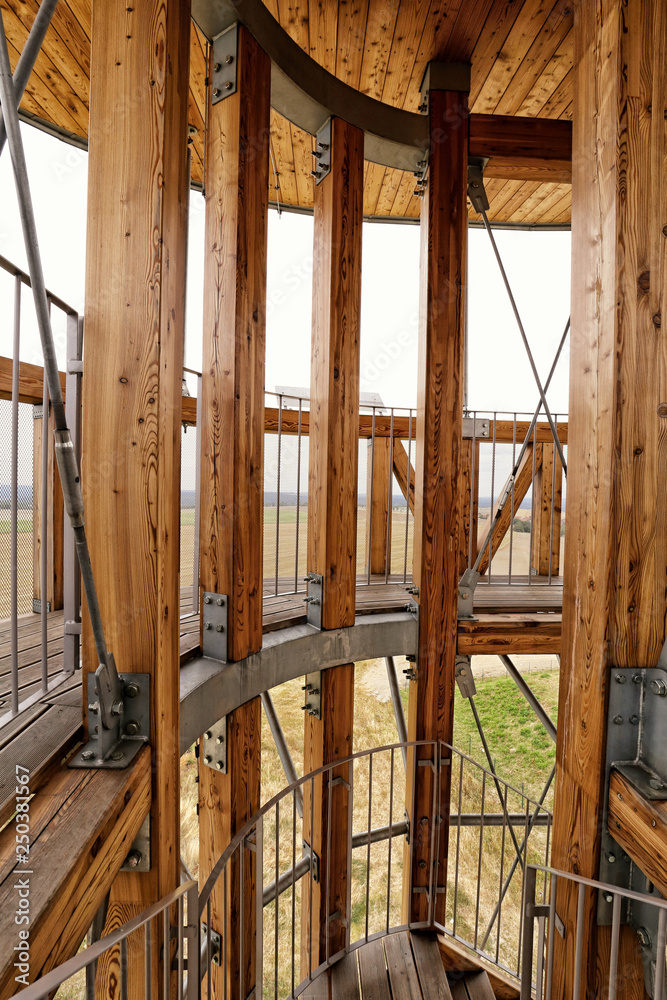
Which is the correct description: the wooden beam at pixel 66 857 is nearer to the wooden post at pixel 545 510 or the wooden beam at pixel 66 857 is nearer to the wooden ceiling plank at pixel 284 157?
the wooden ceiling plank at pixel 284 157

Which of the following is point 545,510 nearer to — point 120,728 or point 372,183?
point 372,183

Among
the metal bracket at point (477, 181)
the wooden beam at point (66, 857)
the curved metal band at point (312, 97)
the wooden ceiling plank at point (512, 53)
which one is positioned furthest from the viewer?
the metal bracket at point (477, 181)

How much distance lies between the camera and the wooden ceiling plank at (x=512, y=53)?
8.51 feet

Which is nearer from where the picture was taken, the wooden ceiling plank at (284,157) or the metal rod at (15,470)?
the metal rod at (15,470)

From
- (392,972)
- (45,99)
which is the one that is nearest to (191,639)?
(392,972)

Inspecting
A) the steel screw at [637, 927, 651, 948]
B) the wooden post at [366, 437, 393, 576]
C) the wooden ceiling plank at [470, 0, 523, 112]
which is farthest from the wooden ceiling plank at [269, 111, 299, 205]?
the steel screw at [637, 927, 651, 948]

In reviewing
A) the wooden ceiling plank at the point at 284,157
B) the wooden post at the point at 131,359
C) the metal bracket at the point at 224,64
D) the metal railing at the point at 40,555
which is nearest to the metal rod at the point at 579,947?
the wooden post at the point at 131,359

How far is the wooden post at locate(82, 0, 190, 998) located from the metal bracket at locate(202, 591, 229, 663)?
81 cm

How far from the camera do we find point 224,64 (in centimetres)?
208

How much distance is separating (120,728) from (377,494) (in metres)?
2.91

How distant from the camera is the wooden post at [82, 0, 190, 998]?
1240mm

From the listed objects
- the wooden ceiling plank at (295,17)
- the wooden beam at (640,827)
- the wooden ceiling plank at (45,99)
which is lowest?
the wooden beam at (640,827)

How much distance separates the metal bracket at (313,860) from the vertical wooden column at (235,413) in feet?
1.68

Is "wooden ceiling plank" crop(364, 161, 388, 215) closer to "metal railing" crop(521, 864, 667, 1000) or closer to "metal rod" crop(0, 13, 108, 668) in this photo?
"metal rod" crop(0, 13, 108, 668)
